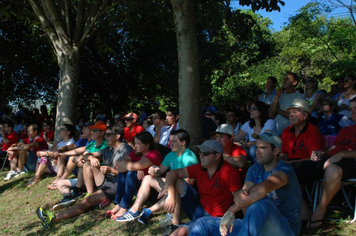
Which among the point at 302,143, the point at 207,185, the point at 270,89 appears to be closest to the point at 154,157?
the point at 207,185

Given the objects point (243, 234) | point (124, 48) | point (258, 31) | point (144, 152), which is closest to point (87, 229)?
point (144, 152)

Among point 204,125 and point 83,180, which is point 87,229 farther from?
point 204,125

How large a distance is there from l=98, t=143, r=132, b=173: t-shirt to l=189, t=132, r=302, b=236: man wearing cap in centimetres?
295

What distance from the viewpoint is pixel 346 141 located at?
481cm

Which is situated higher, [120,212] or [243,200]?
[243,200]

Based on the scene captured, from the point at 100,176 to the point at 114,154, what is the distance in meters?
0.47

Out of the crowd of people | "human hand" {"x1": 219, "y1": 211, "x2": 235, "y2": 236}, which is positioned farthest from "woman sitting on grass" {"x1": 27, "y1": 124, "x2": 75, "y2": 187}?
"human hand" {"x1": 219, "y1": 211, "x2": 235, "y2": 236}

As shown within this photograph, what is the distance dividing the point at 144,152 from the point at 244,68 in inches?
618

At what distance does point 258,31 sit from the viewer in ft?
21.0

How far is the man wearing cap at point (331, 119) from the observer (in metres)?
6.10

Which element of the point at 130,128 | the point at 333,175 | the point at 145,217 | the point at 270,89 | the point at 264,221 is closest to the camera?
the point at 264,221

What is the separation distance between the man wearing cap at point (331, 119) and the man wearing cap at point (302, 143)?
1.36 m

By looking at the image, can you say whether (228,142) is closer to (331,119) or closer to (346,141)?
(346,141)

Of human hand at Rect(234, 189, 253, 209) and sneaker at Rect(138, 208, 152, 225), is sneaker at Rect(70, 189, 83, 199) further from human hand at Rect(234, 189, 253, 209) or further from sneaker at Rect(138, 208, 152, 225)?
human hand at Rect(234, 189, 253, 209)
